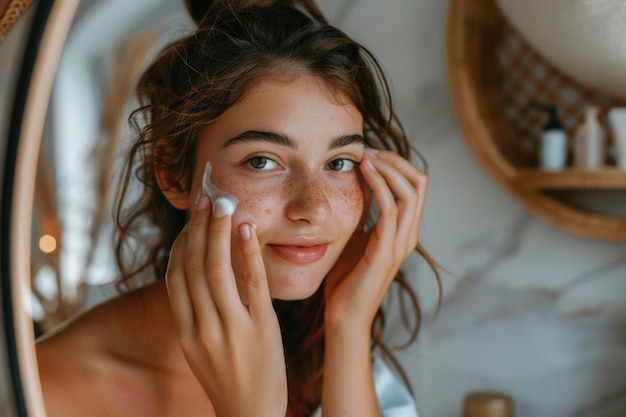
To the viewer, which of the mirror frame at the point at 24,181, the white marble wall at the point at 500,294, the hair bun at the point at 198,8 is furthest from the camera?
the white marble wall at the point at 500,294

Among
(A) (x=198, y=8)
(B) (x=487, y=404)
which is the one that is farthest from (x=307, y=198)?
(B) (x=487, y=404)

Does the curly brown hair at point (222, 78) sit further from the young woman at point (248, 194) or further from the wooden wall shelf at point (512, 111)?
the wooden wall shelf at point (512, 111)

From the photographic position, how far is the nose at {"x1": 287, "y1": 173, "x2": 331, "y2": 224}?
466 mm

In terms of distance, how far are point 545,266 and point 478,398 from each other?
14cm

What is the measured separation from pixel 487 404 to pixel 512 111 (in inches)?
11.8

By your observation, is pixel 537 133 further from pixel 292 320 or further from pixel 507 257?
pixel 292 320

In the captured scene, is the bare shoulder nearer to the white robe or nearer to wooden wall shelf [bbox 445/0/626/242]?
A: the white robe

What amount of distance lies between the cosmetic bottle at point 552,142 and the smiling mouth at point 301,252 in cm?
27

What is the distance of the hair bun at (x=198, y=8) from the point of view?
18.9 inches

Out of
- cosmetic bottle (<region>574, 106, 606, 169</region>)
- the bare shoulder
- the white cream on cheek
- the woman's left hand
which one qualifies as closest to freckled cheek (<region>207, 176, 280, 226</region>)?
the white cream on cheek

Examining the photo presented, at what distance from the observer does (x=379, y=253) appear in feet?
1.85

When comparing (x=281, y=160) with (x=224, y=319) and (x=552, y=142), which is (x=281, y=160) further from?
(x=552, y=142)

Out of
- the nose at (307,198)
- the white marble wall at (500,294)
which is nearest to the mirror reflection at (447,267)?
the white marble wall at (500,294)

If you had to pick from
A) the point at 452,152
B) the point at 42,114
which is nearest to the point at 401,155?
the point at 452,152
